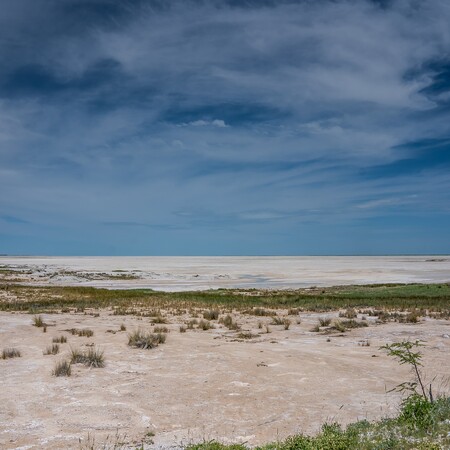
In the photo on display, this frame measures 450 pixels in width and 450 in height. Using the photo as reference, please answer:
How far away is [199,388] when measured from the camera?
11195 millimetres

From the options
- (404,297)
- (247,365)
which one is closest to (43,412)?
(247,365)

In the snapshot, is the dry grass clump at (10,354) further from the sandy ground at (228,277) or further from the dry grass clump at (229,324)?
the sandy ground at (228,277)

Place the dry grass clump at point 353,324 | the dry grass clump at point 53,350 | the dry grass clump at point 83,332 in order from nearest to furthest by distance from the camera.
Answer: the dry grass clump at point 53,350 → the dry grass clump at point 83,332 → the dry grass clump at point 353,324

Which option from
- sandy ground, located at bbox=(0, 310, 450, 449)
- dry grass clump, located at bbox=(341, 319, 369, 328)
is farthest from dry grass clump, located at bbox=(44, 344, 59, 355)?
dry grass clump, located at bbox=(341, 319, 369, 328)

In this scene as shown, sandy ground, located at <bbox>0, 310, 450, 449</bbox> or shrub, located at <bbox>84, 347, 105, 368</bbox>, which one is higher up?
shrub, located at <bbox>84, 347, 105, 368</bbox>

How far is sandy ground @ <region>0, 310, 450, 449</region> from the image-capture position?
8.50 metres

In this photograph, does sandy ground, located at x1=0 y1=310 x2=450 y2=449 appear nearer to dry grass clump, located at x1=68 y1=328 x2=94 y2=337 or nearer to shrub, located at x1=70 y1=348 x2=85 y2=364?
dry grass clump, located at x1=68 y1=328 x2=94 y2=337

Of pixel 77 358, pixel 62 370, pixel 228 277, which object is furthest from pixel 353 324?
pixel 228 277

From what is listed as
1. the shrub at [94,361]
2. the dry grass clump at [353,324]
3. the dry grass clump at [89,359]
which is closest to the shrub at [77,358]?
the dry grass clump at [89,359]

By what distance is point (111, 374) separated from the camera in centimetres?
1223

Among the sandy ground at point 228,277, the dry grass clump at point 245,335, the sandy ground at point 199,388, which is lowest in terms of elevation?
the sandy ground at point 228,277

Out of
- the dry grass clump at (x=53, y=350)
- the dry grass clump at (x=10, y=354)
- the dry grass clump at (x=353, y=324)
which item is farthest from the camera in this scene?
the dry grass clump at (x=353, y=324)

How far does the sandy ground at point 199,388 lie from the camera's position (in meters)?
8.50

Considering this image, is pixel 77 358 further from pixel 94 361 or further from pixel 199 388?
pixel 199 388
